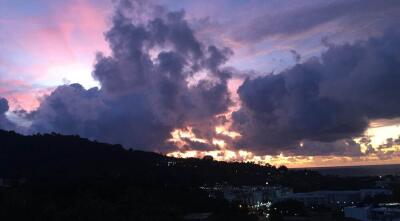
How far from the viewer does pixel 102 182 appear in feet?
203

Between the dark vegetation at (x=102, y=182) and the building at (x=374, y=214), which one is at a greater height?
the dark vegetation at (x=102, y=182)

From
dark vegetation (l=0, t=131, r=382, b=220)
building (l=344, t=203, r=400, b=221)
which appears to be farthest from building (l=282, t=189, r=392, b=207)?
building (l=344, t=203, r=400, b=221)

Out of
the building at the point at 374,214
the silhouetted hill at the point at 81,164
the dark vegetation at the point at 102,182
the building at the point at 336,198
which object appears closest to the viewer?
the dark vegetation at the point at 102,182

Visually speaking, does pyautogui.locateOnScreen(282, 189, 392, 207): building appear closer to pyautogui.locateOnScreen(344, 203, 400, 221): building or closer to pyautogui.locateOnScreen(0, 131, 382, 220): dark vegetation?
pyautogui.locateOnScreen(0, 131, 382, 220): dark vegetation

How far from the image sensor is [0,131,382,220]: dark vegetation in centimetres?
3850

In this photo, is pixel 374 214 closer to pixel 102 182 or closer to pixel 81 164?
pixel 102 182

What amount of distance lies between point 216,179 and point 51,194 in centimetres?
9485

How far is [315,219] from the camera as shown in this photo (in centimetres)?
6100

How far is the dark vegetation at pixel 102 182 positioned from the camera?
38.5 metres

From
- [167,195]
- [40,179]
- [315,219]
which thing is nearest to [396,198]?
[315,219]

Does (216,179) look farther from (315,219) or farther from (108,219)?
(108,219)

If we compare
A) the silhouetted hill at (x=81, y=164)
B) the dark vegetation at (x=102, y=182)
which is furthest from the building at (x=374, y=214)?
the silhouetted hill at (x=81, y=164)

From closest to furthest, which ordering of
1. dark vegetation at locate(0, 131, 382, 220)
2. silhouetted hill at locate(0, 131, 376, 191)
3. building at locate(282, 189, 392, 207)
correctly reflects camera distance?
1. dark vegetation at locate(0, 131, 382, 220)
2. silhouetted hill at locate(0, 131, 376, 191)
3. building at locate(282, 189, 392, 207)

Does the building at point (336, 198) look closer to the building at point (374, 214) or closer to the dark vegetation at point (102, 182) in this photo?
the dark vegetation at point (102, 182)
